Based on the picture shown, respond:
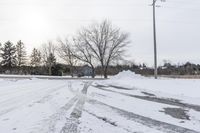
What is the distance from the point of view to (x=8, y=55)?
11650 centimetres

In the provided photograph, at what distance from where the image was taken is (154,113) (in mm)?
11094

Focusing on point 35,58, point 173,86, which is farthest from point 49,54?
point 173,86

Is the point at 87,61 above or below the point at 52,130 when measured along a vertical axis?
above

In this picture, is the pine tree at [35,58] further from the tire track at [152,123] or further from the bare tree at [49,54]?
the tire track at [152,123]

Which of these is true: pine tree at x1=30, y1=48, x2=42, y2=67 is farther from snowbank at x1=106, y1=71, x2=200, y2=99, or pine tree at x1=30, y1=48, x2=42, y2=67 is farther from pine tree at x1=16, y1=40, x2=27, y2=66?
snowbank at x1=106, y1=71, x2=200, y2=99

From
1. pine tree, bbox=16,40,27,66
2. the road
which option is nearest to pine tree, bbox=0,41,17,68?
pine tree, bbox=16,40,27,66

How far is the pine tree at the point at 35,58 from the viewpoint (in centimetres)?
12193

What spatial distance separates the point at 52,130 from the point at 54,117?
2.07m

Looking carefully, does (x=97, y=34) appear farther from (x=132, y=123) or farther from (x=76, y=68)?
(x=132, y=123)

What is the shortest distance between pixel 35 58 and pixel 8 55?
1028 cm

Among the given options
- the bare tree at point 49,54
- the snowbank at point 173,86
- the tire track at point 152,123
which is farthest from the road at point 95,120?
the bare tree at point 49,54

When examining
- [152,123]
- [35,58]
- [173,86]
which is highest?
[35,58]

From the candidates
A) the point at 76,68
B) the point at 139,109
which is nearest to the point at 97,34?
Answer: the point at 76,68

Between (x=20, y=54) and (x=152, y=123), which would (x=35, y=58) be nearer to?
(x=20, y=54)
